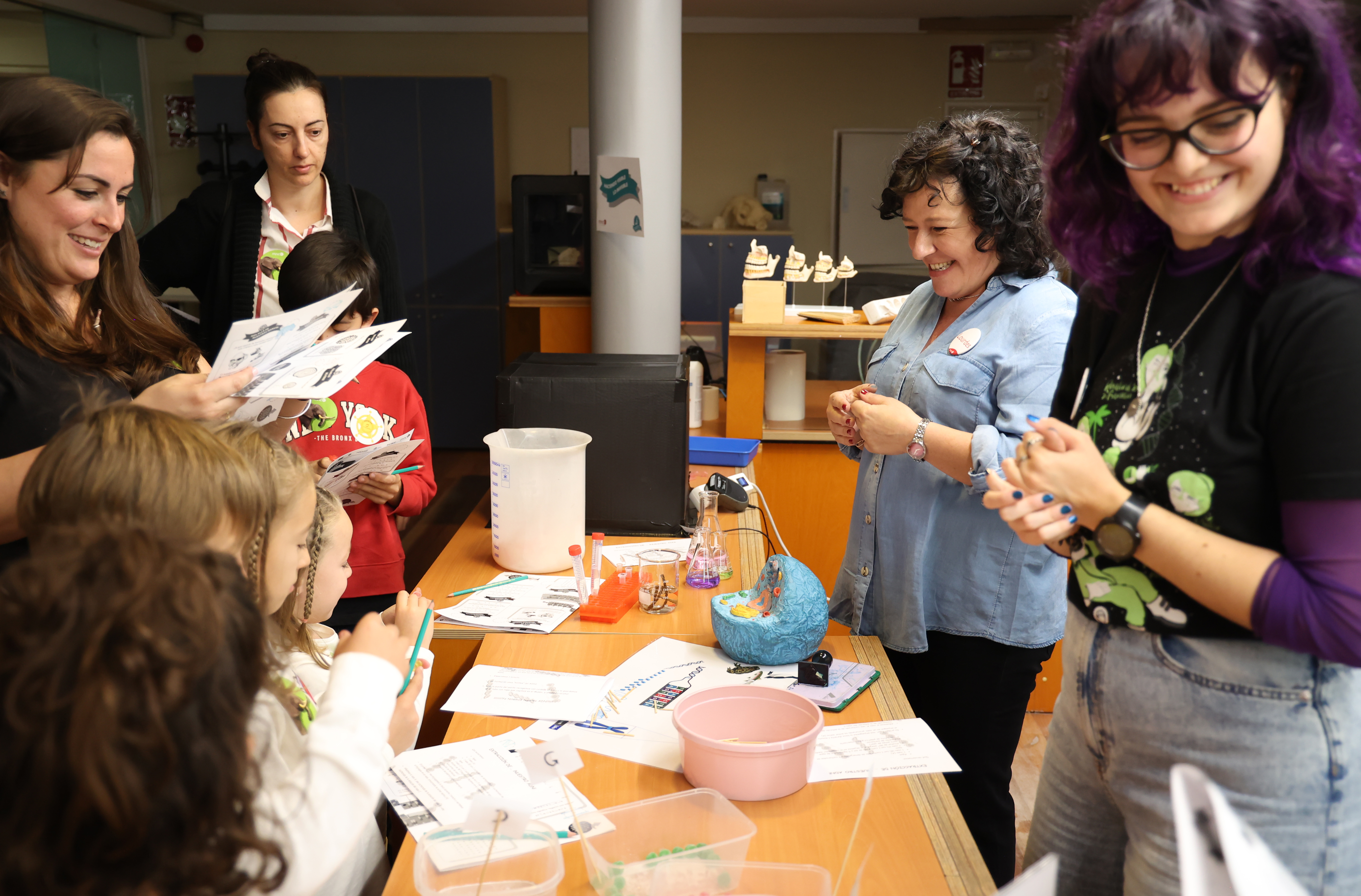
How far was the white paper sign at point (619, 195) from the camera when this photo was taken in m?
3.24

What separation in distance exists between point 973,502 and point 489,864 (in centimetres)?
104

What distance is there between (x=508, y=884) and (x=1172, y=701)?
0.68 m

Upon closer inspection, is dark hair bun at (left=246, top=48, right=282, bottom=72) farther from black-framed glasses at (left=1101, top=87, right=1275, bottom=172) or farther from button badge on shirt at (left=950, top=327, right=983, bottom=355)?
black-framed glasses at (left=1101, top=87, right=1275, bottom=172)

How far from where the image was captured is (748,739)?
128 cm

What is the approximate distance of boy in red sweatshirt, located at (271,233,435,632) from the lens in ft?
6.37

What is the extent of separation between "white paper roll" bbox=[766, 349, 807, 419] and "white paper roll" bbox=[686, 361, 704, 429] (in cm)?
25

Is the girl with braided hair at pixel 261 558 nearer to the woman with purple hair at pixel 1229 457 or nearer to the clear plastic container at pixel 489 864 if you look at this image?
the clear plastic container at pixel 489 864

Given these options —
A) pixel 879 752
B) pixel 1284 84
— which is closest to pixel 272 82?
pixel 879 752

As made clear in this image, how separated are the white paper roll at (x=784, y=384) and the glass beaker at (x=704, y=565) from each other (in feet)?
4.65

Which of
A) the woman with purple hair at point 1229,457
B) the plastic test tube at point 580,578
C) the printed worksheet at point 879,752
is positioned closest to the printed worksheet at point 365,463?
the plastic test tube at point 580,578

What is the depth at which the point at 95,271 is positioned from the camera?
1456 mm

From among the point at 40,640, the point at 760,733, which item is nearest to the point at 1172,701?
the point at 760,733

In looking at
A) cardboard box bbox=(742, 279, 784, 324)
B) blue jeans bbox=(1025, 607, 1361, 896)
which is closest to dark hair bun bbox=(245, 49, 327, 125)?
cardboard box bbox=(742, 279, 784, 324)

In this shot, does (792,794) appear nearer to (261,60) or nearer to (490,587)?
(490,587)
